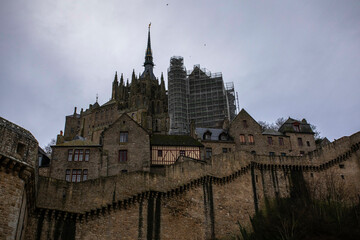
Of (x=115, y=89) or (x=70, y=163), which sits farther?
(x=115, y=89)

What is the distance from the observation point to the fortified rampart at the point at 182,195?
76.6ft

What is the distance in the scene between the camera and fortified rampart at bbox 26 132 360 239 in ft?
76.6

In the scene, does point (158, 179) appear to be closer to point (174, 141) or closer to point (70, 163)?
point (174, 141)

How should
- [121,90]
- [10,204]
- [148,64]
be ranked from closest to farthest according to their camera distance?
1. [10,204]
2. [121,90]
3. [148,64]

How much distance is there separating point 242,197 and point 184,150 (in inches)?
368

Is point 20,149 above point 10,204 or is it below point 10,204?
above

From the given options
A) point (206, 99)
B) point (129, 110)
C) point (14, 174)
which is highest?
point (129, 110)

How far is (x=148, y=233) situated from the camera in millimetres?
24609

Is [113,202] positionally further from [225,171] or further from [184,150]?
[184,150]

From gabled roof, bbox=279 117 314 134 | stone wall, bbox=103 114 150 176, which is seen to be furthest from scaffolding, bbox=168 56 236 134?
stone wall, bbox=103 114 150 176

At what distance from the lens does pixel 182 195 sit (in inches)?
1094

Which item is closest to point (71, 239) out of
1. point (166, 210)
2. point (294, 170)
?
point (166, 210)

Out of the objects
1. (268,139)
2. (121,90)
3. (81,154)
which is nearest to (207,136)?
(268,139)

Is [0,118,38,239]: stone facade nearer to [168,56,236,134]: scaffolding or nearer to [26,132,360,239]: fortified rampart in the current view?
[26,132,360,239]: fortified rampart
